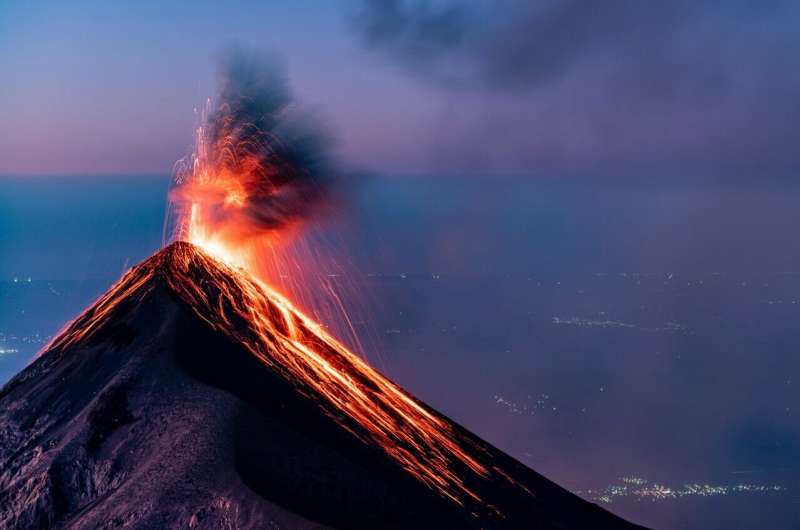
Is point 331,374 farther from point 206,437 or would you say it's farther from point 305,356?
point 206,437

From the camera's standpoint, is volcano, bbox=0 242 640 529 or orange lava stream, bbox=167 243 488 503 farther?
orange lava stream, bbox=167 243 488 503

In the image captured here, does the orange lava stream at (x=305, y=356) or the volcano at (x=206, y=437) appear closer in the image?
the volcano at (x=206, y=437)

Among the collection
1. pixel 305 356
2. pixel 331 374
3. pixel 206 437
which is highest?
pixel 305 356

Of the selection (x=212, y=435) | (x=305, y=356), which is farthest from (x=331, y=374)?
(x=212, y=435)

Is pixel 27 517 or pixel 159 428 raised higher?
pixel 159 428

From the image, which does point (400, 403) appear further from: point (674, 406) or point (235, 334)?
point (674, 406)

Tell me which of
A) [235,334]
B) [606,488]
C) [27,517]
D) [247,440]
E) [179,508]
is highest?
[235,334]

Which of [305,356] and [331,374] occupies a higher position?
[305,356]

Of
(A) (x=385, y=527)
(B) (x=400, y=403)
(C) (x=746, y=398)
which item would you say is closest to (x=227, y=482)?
(A) (x=385, y=527)
